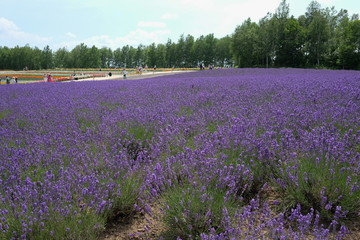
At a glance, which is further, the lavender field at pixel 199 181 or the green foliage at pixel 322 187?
the green foliage at pixel 322 187

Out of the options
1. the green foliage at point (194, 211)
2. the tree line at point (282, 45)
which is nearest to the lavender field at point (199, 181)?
the green foliage at point (194, 211)

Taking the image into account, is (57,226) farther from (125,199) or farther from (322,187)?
(322,187)

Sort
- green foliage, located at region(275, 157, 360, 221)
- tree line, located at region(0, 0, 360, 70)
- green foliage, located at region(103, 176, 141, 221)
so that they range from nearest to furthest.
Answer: green foliage, located at region(275, 157, 360, 221) → green foliage, located at region(103, 176, 141, 221) → tree line, located at region(0, 0, 360, 70)

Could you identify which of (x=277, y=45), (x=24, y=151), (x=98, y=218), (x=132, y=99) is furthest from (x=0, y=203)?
(x=277, y=45)

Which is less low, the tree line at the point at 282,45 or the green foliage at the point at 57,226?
the tree line at the point at 282,45

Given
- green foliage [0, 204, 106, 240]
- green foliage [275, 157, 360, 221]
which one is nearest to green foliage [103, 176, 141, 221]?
green foliage [0, 204, 106, 240]

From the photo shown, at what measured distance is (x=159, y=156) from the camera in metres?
3.26

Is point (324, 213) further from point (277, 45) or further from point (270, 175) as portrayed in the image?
point (277, 45)

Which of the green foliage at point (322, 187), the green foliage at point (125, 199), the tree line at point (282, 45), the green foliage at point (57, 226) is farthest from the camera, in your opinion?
the tree line at point (282, 45)

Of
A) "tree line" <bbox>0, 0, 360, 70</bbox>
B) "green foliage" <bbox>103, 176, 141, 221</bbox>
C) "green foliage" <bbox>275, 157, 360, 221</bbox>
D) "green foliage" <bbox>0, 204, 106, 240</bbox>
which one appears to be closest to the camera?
"green foliage" <bbox>0, 204, 106, 240</bbox>

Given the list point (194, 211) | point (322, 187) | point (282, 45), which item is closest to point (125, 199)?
point (194, 211)

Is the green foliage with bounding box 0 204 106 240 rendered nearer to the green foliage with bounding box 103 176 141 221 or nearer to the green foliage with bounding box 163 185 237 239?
the green foliage with bounding box 103 176 141 221

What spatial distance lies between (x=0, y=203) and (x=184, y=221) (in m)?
1.49

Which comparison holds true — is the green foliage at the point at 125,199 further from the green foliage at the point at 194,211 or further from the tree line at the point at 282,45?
the tree line at the point at 282,45
